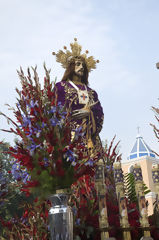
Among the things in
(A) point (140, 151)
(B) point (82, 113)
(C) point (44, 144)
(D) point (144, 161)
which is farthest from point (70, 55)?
(A) point (140, 151)

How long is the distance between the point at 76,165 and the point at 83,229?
0.84m

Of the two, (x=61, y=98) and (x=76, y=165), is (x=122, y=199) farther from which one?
(x=61, y=98)

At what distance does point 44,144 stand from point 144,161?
24392mm

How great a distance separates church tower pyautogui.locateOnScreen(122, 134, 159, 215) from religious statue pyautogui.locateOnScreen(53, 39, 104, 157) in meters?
18.6

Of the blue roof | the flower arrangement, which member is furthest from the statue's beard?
the blue roof

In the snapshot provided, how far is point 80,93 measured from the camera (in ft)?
26.6

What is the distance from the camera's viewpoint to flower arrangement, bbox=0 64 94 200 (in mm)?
3752

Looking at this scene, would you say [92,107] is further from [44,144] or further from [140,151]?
[140,151]

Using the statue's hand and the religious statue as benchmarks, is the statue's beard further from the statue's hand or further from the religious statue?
the statue's hand

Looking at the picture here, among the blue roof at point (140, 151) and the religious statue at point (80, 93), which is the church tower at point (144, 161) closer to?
the blue roof at point (140, 151)

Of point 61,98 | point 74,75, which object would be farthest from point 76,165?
point 74,75

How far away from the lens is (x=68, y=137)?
4.02m

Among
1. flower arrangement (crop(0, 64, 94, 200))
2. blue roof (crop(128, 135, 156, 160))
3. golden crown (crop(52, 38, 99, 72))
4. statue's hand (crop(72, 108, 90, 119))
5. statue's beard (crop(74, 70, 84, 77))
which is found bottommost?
flower arrangement (crop(0, 64, 94, 200))

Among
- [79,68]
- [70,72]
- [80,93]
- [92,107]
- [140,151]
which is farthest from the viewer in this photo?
[140,151]
